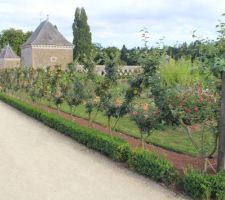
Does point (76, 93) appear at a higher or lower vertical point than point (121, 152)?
higher

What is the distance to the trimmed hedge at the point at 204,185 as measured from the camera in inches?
214

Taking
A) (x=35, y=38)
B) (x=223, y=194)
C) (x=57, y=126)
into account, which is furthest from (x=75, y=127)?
(x=35, y=38)

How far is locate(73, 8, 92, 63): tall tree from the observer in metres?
59.0

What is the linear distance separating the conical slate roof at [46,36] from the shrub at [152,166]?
46590mm

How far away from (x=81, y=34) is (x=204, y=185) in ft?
182

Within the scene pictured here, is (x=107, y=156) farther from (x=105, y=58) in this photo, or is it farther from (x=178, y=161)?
(x=105, y=58)

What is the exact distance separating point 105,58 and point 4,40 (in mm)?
67056

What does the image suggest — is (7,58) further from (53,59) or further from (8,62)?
(53,59)

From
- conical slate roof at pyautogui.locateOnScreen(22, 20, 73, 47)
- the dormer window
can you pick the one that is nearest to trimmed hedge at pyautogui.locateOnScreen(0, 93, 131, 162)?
conical slate roof at pyautogui.locateOnScreen(22, 20, 73, 47)

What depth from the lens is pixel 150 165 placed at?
6.80 meters

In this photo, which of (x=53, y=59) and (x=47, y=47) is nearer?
(x=47, y=47)

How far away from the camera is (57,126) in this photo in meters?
11.9

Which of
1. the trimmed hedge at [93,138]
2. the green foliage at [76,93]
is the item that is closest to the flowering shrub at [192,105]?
the trimmed hedge at [93,138]

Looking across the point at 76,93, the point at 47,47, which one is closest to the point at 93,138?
the point at 76,93
